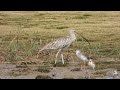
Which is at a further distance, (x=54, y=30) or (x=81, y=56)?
(x=54, y=30)

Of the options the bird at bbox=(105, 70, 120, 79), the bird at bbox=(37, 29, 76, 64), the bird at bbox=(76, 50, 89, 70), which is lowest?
the bird at bbox=(105, 70, 120, 79)

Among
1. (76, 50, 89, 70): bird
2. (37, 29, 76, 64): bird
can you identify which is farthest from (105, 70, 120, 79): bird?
(37, 29, 76, 64): bird

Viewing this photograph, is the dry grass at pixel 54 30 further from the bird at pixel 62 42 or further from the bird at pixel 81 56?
the bird at pixel 81 56

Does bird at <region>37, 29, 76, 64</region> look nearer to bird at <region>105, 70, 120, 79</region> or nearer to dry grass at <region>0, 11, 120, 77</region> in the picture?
dry grass at <region>0, 11, 120, 77</region>

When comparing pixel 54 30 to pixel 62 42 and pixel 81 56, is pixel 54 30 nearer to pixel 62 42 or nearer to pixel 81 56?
pixel 62 42

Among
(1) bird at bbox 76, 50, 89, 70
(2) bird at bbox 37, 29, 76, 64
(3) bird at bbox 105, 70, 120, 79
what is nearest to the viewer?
(3) bird at bbox 105, 70, 120, 79

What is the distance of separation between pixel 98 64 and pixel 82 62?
0.21m

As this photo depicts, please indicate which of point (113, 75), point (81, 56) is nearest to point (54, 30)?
point (81, 56)

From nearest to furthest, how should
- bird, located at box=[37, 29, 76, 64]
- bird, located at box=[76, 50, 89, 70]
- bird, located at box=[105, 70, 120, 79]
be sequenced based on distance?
bird, located at box=[105, 70, 120, 79]
bird, located at box=[76, 50, 89, 70]
bird, located at box=[37, 29, 76, 64]

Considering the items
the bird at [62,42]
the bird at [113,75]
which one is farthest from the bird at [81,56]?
the bird at [113,75]

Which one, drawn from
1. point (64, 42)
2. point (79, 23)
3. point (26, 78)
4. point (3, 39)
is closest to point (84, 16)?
point (79, 23)

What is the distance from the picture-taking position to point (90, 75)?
6.25 meters

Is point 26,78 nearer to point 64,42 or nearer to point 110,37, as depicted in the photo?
point 64,42
